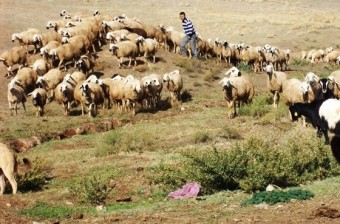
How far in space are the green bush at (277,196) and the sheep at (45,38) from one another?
2112 cm

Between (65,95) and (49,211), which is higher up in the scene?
(49,211)

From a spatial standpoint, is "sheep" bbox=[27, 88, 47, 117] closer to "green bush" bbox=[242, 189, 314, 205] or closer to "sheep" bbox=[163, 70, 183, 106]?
"sheep" bbox=[163, 70, 183, 106]

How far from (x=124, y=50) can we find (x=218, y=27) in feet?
70.3

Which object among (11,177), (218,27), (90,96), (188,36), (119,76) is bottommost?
(218,27)

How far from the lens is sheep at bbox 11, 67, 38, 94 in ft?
78.5

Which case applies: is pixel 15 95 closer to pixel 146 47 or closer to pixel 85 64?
pixel 85 64

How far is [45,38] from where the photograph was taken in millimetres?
28703

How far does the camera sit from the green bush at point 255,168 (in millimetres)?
10023

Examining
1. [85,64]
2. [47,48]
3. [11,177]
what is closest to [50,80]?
[85,64]

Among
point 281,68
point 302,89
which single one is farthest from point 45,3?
point 302,89

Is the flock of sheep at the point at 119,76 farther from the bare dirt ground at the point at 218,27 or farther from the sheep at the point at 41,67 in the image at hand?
the bare dirt ground at the point at 218,27

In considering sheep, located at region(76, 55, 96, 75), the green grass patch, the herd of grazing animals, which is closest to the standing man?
the herd of grazing animals

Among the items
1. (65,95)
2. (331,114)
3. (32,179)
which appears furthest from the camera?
(65,95)

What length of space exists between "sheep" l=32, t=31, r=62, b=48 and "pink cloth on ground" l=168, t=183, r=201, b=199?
19.3m
